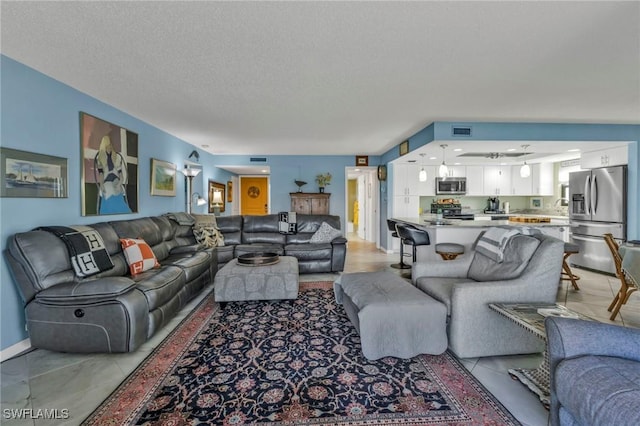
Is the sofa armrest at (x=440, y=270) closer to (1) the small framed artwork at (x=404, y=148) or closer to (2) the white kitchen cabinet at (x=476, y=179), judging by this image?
(1) the small framed artwork at (x=404, y=148)

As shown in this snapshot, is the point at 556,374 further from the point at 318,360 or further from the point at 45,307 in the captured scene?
the point at 45,307

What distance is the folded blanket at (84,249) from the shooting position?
2.48 metres

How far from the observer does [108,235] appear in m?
3.05

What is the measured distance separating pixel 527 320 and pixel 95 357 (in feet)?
9.90

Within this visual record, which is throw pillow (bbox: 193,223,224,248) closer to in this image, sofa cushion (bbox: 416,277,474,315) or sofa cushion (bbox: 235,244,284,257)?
sofa cushion (bbox: 235,244,284,257)

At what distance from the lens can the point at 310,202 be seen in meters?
7.33

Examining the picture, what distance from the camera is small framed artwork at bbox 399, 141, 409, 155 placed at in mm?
5405

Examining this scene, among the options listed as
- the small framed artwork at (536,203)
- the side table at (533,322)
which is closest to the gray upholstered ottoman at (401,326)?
the side table at (533,322)

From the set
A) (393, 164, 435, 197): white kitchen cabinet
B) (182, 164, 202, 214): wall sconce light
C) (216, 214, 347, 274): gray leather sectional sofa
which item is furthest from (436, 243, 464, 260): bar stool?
(182, 164, 202, 214): wall sconce light

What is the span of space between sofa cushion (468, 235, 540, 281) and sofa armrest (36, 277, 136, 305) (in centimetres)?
301

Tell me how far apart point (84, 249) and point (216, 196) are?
17.0 feet

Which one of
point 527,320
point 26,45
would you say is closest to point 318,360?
point 527,320

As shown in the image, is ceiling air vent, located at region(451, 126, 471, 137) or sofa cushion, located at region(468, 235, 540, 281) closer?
sofa cushion, located at region(468, 235, 540, 281)

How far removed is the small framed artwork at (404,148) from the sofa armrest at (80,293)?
190 inches
